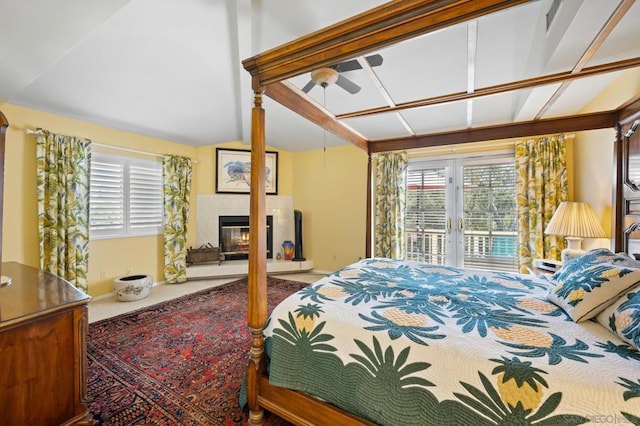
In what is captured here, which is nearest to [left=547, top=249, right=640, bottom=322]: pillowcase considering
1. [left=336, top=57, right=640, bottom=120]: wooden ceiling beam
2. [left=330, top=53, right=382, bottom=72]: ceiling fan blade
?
[left=336, top=57, right=640, bottom=120]: wooden ceiling beam

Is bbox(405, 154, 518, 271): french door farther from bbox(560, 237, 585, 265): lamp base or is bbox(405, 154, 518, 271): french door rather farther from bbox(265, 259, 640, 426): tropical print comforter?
bbox(265, 259, 640, 426): tropical print comforter

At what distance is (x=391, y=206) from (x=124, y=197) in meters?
4.21

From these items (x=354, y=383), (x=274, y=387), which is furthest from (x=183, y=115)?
(x=354, y=383)

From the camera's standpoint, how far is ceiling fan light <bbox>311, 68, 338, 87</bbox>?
2100 mm

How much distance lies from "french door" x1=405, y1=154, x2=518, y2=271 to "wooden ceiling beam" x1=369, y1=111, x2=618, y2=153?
1246mm

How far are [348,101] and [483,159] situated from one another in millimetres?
2281

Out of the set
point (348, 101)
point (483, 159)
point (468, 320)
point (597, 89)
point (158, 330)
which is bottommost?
point (158, 330)

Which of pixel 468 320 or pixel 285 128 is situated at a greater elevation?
pixel 285 128

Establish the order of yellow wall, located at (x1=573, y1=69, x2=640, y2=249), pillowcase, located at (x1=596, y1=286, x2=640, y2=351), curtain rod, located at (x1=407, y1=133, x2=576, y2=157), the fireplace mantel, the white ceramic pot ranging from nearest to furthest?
1. pillowcase, located at (x1=596, y1=286, x2=640, y2=351)
2. yellow wall, located at (x1=573, y1=69, x2=640, y2=249)
3. the white ceramic pot
4. curtain rod, located at (x1=407, y1=133, x2=576, y2=157)
5. the fireplace mantel

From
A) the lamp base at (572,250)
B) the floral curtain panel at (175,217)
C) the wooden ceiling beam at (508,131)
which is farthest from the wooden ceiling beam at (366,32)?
the floral curtain panel at (175,217)

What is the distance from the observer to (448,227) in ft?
13.5

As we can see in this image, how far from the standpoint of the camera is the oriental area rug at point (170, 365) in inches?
65.6

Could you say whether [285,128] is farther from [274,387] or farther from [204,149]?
[274,387]

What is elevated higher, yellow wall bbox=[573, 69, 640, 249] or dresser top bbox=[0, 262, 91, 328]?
yellow wall bbox=[573, 69, 640, 249]
